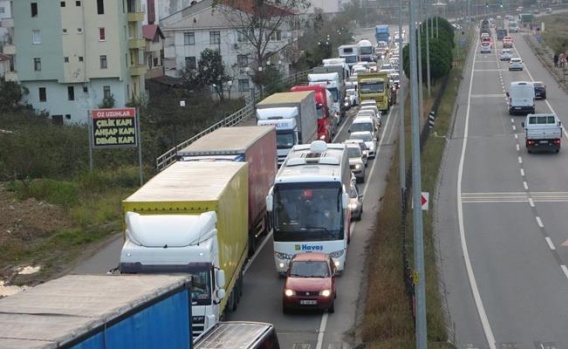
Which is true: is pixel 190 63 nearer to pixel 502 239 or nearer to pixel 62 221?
pixel 62 221

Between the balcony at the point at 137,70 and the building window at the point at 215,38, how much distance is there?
15.8 m

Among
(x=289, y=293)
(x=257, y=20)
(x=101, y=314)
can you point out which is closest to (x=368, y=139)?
(x=289, y=293)

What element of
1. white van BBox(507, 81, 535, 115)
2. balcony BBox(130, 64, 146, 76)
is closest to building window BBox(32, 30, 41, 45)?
balcony BBox(130, 64, 146, 76)

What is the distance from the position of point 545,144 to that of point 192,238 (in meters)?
30.6

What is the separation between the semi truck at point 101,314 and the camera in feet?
37.3

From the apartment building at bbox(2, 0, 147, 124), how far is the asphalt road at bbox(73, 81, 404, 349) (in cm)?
3550

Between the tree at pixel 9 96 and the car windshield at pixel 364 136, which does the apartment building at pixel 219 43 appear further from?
the car windshield at pixel 364 136

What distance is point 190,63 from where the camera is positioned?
81312 millimetres

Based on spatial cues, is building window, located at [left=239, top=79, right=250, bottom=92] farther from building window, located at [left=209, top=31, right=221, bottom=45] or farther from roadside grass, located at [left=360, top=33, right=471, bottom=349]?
roadside grass, located at [left=360, top=33, right=471, bottom=349]

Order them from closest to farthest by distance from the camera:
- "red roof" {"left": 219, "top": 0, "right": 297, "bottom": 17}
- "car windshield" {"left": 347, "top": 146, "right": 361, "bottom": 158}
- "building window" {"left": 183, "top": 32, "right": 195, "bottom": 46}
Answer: "car windshield" {"left": 347, "top": 146, "right": 361, "bottom": 158}
"red roof" {"left": 219, "top": 0, "right": 297, "bottom": 17}
"building window" {"left": 183, "top": 32, "right": 195, "bottom": 46}

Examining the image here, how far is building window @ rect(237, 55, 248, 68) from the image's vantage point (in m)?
81.1

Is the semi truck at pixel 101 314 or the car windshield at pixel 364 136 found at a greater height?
the semi truck at pixel 101 314

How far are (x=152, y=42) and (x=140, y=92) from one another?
9.97 m

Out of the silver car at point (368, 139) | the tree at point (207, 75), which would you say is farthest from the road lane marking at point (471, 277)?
the tree at point (207, 75)
